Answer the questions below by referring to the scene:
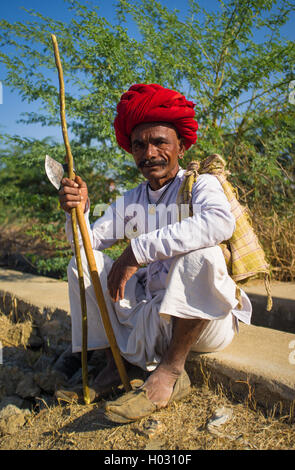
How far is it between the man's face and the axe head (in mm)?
514

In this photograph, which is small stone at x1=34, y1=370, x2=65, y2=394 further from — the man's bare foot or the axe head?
the axe head

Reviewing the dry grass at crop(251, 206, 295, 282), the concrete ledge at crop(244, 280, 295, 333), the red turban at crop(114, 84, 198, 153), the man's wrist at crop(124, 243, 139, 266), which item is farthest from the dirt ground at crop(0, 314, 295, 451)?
the dry grass at crop(251, 206, 295, 282)

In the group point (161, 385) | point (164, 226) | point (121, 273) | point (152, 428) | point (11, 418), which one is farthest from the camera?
point (164, 226)

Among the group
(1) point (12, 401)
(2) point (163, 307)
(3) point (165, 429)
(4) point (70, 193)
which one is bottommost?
(1) point (12, 401)

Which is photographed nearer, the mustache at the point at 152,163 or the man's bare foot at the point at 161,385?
the man's bare foot at the point at 161,385

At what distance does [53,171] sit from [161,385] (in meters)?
1.14

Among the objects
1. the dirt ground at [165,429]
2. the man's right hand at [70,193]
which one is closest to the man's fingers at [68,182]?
the man's right hand at [70,193]

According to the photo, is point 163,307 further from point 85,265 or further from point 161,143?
point 161,143

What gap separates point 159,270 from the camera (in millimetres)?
2176

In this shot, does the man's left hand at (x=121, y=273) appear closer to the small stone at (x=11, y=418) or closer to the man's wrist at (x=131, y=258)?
the man's wrist at (x=131, y=258)

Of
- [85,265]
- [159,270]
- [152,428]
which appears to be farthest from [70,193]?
[152,428]

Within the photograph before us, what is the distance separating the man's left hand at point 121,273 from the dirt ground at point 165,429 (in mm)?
589

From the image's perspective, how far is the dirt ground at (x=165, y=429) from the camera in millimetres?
1577
